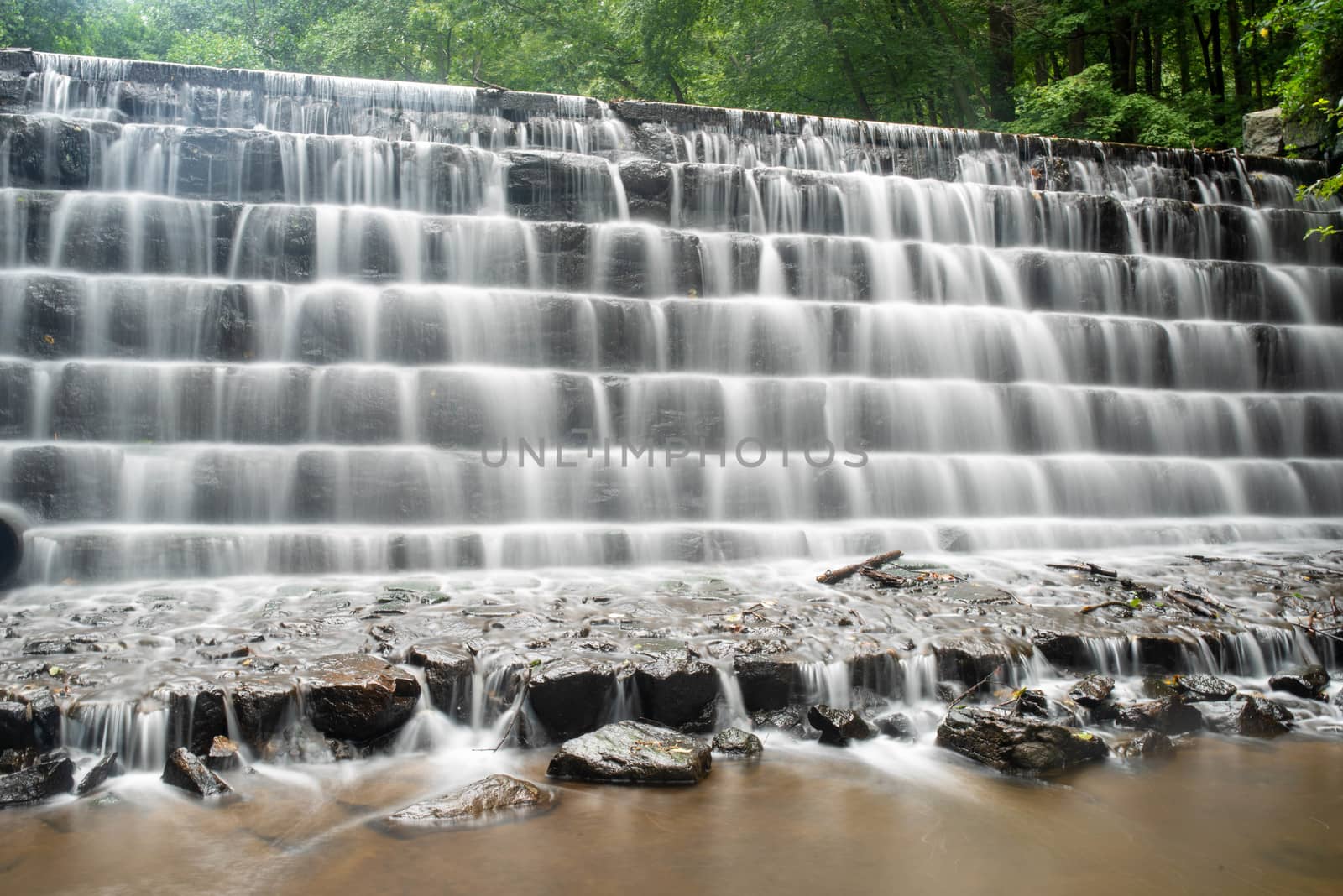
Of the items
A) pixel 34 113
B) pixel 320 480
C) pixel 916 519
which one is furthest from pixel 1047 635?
pixel 34 113

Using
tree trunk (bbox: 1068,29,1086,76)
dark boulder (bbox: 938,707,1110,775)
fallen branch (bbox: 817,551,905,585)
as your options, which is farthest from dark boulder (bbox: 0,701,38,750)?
tree trunk (bbox: 1068,29,1086,76)

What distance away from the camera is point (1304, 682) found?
5.20 meters

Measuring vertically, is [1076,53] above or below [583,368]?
above

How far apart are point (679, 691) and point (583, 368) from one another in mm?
5257

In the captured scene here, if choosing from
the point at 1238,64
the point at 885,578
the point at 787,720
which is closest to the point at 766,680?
the point at 787,720

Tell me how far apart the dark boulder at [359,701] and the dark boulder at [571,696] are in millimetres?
630

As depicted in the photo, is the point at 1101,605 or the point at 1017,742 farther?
the point at 1101,605

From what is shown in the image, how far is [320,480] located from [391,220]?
3712 mm

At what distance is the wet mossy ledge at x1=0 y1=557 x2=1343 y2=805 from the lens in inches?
161

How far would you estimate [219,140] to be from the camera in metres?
10.6

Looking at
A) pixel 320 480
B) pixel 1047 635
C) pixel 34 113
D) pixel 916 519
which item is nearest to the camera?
pixel 1047 635

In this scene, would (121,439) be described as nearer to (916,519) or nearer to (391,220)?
(391,220)

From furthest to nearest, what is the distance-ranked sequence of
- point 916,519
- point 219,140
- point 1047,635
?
point 219,140 < point 916,519 < point 1047,635

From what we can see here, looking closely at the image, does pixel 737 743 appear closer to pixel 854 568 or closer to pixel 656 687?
pixel 656 687
